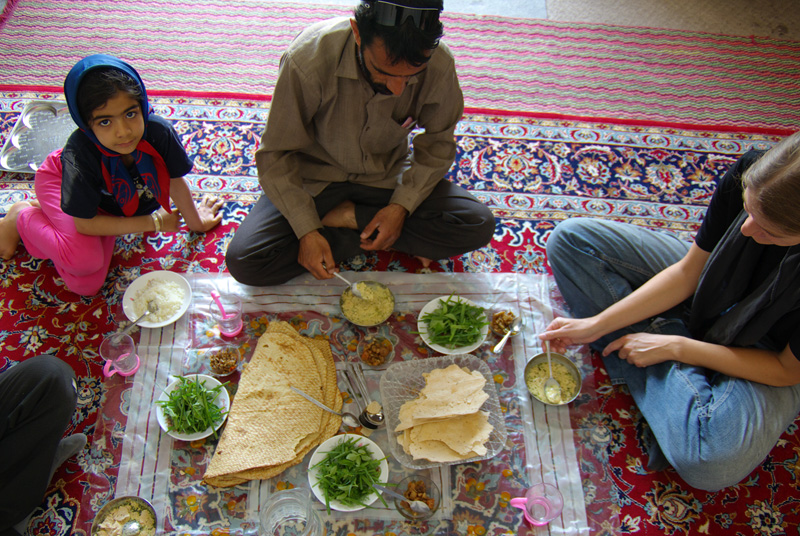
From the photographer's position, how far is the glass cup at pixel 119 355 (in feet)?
7.04

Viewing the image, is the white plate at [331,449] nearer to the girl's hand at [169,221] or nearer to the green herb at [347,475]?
the green herb at [347,475]

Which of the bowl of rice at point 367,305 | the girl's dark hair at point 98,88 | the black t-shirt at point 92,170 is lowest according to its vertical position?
the bowl of rice at point 367,305

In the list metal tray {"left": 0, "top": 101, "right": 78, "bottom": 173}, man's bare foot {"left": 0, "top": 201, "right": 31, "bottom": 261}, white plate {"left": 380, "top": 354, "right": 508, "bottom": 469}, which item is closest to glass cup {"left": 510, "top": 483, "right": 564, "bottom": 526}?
white plate {"left": 380, "top": 354, "right": 508, "bottom": 469}

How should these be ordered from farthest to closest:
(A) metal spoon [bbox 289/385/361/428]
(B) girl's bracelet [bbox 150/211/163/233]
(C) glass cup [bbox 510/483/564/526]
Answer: (B) girl's bracelet [bbox 150/211/163/233]
(A) metal spoon [bbox 289/385/361/428]
(C) glass cup [bbox 510/483/564/526]

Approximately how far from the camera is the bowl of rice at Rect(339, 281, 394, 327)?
2322 millimetres

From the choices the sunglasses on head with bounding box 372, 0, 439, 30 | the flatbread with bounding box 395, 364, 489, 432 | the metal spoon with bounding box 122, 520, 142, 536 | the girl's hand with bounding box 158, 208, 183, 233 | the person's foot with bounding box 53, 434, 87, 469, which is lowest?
the metal spoon with bounding box 122, 520, 142, 536

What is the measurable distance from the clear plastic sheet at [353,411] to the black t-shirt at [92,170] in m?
0.48

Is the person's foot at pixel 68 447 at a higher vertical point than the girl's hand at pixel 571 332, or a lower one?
lower

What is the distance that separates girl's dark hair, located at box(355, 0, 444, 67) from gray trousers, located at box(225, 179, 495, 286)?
0.84 m

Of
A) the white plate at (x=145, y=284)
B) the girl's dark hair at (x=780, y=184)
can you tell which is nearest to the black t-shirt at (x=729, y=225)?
the girl's dark hair at (x=780, y=184)

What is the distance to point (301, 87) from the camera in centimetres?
204

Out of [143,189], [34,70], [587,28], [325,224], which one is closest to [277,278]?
[325,224]

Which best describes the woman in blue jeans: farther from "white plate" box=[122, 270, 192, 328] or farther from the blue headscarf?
the blue headscarf

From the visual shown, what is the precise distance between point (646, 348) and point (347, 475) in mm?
1258
